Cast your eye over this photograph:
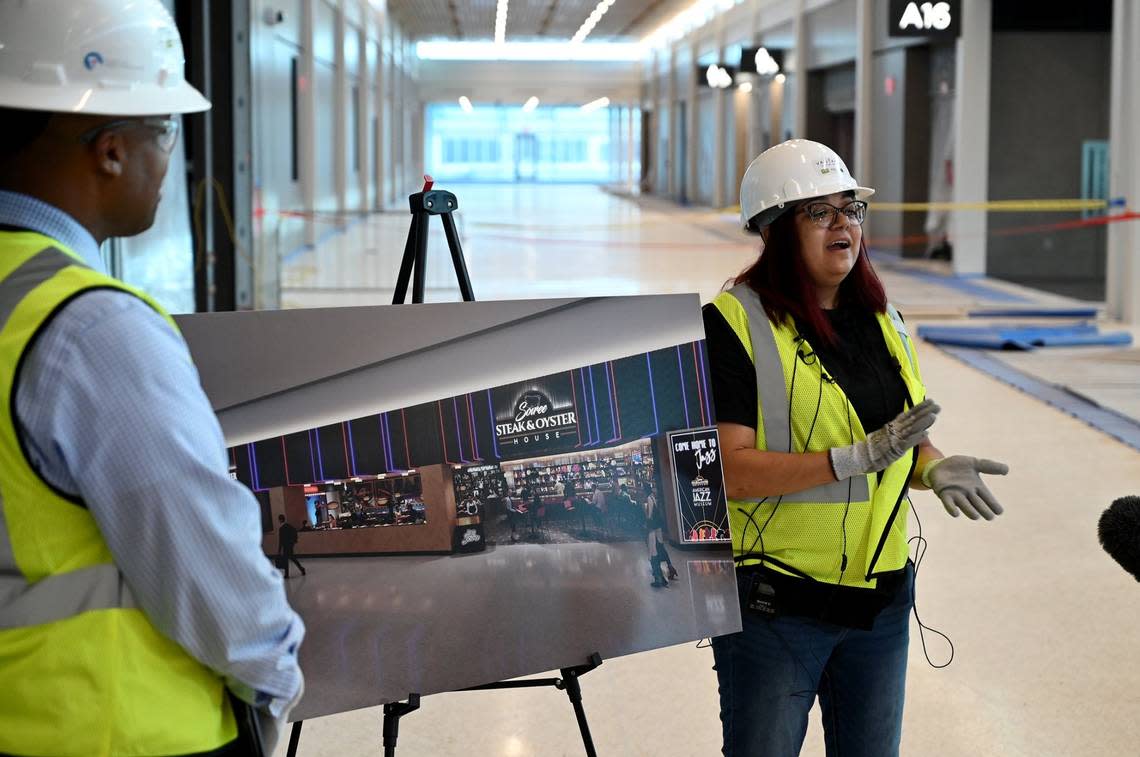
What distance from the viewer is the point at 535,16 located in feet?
137

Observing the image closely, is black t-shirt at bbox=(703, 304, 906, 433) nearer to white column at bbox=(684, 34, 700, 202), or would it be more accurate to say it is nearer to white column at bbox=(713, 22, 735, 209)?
white column at bbox=(713, 22, 735, 209)

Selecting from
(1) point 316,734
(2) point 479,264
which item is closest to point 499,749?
(1) point 316,734

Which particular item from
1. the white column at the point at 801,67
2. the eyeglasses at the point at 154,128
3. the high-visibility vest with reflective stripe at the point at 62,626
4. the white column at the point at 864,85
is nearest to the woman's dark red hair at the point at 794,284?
the eyeglasses at the point at 154,128

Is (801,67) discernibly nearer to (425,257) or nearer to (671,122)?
(671,122)

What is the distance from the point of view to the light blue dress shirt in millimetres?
1465

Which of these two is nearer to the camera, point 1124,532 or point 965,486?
point 1124,532

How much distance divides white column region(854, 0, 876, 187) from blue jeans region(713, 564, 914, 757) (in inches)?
832

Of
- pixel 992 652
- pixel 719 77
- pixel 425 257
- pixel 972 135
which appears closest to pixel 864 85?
pixel 972 135

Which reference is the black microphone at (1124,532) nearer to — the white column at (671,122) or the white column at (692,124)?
the white column at (692,124)

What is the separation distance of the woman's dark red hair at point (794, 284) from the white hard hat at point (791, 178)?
0.16 ft

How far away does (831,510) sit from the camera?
102 inches

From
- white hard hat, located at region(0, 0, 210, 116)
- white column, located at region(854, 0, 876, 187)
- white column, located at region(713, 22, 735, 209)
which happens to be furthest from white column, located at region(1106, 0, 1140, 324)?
white column, located at region(713, 22, 735, 209)

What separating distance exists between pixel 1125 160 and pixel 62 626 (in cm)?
1343

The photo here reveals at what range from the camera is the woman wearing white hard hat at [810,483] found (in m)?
2.58
